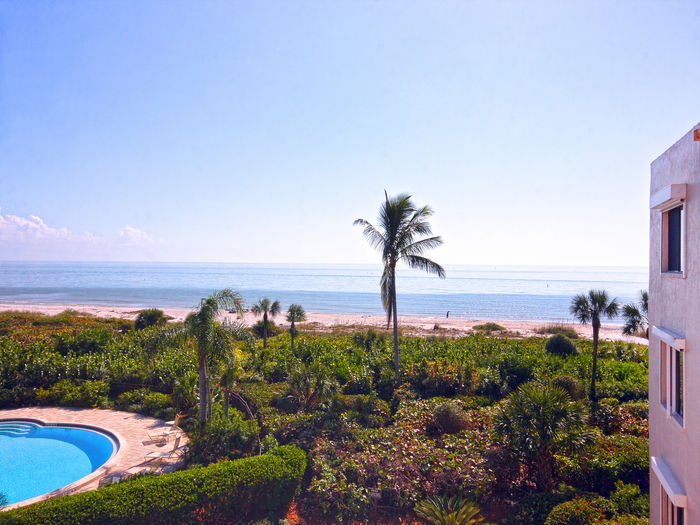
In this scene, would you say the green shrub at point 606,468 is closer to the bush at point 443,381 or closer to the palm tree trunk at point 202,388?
the bush at point 443,381

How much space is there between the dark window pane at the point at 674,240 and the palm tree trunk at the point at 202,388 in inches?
439

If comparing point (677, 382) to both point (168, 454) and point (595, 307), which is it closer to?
point (595, 307)

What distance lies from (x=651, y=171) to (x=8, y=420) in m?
20.3

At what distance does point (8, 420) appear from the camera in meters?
Answer: 14.3

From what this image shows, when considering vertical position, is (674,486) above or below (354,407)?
above

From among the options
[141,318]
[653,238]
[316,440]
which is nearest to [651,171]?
[653,238]

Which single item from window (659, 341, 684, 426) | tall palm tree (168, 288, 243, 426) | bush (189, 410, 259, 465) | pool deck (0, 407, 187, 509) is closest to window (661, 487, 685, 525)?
window (659, 341, 684, 426)

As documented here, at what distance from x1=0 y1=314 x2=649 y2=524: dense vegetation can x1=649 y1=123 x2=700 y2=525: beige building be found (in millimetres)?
2034

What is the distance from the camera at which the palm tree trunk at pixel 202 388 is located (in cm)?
1183

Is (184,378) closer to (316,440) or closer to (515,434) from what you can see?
(316,440)

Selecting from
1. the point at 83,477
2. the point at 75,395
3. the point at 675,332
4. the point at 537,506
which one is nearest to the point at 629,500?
the point at 537,506

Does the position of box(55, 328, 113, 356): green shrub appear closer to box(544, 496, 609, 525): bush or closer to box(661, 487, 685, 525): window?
box(544, 496, 609, 525): bush

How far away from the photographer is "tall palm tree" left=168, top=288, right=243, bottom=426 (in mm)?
11617

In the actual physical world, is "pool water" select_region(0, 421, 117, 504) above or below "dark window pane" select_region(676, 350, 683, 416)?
below
